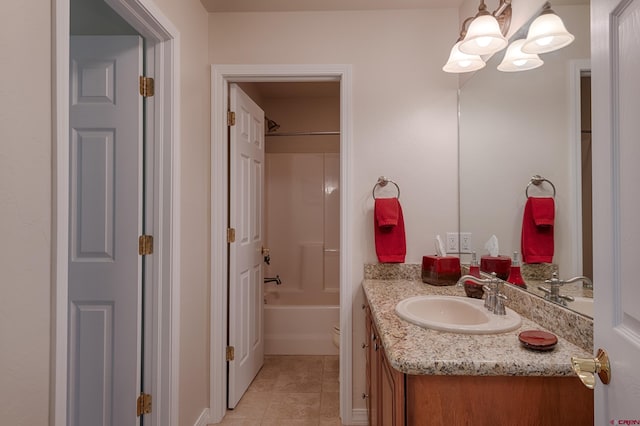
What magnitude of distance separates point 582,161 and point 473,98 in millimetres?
956

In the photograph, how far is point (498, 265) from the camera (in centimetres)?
162

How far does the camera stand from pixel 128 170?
1563 millimetres

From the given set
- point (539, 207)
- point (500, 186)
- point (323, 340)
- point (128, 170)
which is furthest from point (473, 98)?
point (323, 340)

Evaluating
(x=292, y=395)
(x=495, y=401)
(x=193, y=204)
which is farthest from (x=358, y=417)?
(x=193, y=204)

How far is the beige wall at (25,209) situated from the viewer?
31.0 inches

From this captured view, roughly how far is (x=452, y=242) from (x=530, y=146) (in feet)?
2.64

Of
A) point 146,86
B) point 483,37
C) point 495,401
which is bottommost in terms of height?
point 495,401

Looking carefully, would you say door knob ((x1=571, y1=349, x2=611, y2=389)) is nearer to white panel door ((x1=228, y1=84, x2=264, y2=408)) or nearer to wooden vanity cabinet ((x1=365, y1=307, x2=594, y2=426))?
wooden vanity cabinet ((x1=365, y1=307, x2=594, y2=426))

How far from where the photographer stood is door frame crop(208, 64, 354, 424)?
6.75ft

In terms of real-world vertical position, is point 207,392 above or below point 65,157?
below

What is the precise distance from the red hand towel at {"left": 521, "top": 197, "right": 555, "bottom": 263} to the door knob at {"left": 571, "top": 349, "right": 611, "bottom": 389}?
68 centimetres

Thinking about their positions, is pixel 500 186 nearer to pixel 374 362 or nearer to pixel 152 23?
pixel 374 362

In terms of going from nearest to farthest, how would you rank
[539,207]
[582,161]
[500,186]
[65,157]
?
[65,157]
[582,161]
[539,207]
[500,186]

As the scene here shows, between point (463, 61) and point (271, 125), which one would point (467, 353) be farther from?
point (271, 125)
